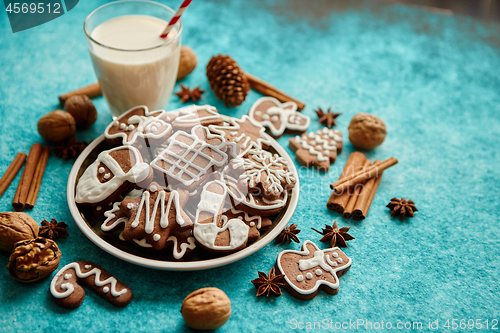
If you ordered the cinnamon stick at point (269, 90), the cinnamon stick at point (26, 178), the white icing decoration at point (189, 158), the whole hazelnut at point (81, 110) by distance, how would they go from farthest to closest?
the cinnamon stick at point (269, 90)
the whole hazelnut at point (81, 110)
the cinnamon stick at point (26, 178)
the white icing decoration at point (189, 158)

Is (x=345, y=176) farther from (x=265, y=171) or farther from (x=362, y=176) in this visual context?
(x=265, y=171)

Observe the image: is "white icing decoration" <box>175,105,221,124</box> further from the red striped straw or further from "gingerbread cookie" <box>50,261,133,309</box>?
"gingerbread cookie" <box>50,261,133,309</box>

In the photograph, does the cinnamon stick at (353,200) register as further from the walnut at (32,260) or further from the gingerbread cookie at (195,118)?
the walnut at (32,260)

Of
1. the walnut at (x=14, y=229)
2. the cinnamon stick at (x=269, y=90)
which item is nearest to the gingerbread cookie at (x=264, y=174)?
the cinnamon stick at (x=269, y=90)

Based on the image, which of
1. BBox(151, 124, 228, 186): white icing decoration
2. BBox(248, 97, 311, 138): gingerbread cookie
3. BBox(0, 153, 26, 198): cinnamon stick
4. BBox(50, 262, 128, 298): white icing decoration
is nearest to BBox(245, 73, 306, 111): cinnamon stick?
BBox(248, 97, 311, 138): gingerbread cookie

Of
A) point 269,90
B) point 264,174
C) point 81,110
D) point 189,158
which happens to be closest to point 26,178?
point 81,110
